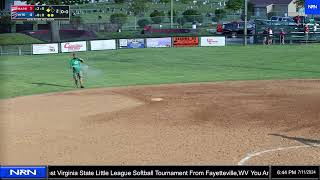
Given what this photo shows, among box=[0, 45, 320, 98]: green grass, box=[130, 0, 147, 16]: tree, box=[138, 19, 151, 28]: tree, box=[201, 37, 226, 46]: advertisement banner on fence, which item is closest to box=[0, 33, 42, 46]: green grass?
box=[0, 45, 320, 98]: green grass

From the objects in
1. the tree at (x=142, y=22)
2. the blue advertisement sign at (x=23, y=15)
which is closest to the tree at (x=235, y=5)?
the tree at (x=142, y=22)

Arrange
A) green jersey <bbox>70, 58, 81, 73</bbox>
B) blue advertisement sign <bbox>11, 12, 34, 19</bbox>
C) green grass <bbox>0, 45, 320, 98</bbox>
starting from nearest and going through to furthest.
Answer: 1. green jersey <bbox>70, 58, 81, 73</bbox>
2. green grass <bbox>0, 45, 320, 98</bbox>
3. blue advertisement sign <bbox>11, 12, 34, 19</bbox>

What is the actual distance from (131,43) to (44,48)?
32.1ft

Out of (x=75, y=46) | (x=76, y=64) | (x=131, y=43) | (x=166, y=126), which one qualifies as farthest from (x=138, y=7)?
(x=166, y=126)

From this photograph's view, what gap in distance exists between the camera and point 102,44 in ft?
176

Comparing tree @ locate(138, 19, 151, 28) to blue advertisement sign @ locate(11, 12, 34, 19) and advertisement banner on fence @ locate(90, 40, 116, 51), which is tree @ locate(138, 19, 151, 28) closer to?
advertisement banner on fence @ locate(90, 40, 116, 51)

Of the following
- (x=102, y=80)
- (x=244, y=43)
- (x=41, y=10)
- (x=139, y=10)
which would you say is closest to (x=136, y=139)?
(x=102, y=80)

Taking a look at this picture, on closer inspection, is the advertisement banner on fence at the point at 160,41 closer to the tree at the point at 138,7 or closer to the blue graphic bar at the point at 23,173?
the blue graphic bar at the point at 23,173

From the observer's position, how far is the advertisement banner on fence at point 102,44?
5299cm

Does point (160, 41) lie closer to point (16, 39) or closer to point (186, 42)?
point (186, 42)

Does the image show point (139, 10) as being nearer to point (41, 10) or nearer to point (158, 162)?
point (41, 10)

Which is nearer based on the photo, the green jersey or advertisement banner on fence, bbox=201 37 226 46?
the green jersey

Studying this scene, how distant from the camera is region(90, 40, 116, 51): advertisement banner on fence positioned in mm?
52991

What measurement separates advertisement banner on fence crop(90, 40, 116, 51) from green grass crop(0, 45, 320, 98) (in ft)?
4.31
